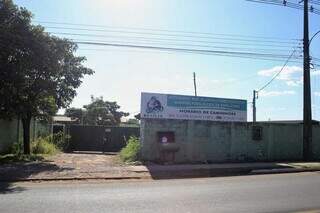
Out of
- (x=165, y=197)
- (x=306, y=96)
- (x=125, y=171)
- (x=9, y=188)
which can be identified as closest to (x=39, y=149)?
(x=125, y=171)

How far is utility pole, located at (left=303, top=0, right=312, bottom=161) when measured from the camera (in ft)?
92.0

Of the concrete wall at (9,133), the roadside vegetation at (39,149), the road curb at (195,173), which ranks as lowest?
the road curb at (195,173)

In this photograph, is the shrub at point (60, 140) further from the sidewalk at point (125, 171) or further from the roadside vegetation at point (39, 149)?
the sidewalk at point (125, 171)

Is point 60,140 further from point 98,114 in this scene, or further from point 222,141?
point 98,114

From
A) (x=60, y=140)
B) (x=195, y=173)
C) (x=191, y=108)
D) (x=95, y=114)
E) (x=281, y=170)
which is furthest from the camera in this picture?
(x=95, y=114)

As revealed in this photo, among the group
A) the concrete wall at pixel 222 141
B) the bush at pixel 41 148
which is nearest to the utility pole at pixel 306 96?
the concrete wall at pixel 222 141

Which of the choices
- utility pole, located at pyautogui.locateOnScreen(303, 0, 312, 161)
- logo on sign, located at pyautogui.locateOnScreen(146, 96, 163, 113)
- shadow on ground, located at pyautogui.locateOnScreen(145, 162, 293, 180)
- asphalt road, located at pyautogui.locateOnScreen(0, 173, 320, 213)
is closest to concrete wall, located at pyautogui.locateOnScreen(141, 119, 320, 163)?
logo on sign, located at pyautogui.locateOnScreen(146, 96, 163, 113)

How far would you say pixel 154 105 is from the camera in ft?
84.2

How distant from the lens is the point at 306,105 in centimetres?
2806

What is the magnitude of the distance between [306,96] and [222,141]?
532 cm

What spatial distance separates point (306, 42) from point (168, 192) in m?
17.6

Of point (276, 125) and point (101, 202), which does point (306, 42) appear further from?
point (101, 202)

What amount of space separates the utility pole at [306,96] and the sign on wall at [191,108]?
330 cm

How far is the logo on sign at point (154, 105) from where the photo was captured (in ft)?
83.8
